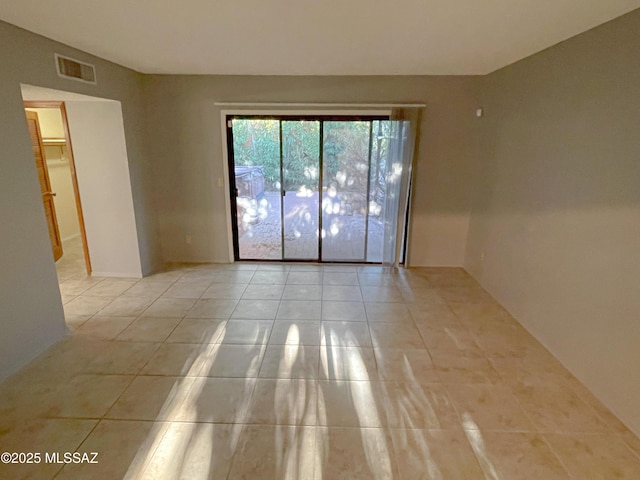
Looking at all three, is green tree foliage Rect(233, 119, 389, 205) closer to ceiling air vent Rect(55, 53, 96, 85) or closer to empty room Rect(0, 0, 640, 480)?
empty room Rect(0, 0, 640, 480)

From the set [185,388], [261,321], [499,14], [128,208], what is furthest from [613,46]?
[128,208]

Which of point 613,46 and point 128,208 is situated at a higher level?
point 613,46

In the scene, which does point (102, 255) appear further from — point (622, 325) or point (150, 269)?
point (622, 325)

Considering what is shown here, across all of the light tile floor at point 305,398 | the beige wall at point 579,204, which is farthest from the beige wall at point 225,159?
the light tile floor at point 305,398

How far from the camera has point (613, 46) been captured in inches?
85.2

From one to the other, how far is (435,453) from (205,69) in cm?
402

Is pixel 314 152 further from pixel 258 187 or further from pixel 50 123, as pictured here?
pixel 50 123

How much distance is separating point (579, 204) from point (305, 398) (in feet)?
7.51

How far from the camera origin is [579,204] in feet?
8.13

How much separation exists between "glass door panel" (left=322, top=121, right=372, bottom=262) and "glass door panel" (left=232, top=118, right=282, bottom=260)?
0.63 metres

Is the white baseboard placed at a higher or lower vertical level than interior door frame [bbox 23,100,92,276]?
lower

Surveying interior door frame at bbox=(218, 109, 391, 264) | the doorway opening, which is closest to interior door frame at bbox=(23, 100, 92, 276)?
the doorway opening

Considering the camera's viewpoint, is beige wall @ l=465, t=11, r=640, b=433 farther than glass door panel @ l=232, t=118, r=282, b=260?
No

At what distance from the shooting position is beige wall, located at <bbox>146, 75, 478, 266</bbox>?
420cm
